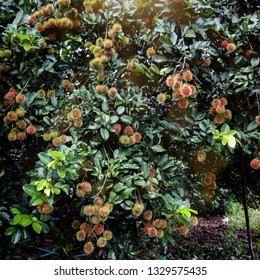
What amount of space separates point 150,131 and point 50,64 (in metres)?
0.52

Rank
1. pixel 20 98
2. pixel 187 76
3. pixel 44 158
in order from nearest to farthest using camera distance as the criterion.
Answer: pixel 44 158, pixel 187 76, pixel 20 98

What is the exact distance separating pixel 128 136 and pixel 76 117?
213 millimetres

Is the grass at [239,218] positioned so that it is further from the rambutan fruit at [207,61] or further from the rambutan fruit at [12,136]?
the rambutan fruit at [12,136]

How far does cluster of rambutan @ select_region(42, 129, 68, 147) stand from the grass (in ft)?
9.74

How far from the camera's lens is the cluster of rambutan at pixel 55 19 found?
1473mm

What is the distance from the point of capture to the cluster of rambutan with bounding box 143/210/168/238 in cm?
127

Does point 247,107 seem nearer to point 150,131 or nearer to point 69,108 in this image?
point 150,131

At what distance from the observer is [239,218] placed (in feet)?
14.0

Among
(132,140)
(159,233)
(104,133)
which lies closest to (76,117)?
(104,133)

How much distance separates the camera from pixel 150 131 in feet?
4.56

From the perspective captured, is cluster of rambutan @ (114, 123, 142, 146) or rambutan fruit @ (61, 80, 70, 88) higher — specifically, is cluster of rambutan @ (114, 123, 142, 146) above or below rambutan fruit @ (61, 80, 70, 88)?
below

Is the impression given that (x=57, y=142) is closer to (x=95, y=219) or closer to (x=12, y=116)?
(x=12, y=116)

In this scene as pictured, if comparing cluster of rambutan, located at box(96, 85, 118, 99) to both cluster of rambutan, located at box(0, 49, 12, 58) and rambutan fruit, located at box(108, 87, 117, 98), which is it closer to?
rambutan fruit, located at box(108, 87, 117, 98)

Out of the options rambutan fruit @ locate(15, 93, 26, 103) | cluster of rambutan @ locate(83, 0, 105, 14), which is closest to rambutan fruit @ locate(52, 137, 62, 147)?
rambutan fruit @ locate(15, 93, 26, 103)
